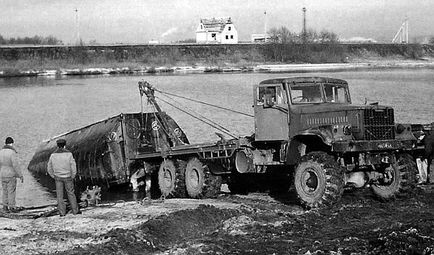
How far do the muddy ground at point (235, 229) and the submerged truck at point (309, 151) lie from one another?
20.1 inches

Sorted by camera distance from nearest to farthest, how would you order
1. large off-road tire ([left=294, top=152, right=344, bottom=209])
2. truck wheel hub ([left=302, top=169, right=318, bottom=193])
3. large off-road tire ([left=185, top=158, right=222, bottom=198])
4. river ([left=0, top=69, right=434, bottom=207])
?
large off-road tire ([left=294, top=152, right=344, bottom=209]) < truck wheel hub ([left=302, top=169, right=318, bottom=193]) < large off-road tire ([left=185, top=158, right=222, bottom=198]) < river ([left=0, top=69, right=434, bottom=207])

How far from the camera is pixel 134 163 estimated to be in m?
20.2

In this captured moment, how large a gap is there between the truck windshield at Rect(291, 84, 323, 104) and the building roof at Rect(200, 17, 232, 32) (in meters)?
150

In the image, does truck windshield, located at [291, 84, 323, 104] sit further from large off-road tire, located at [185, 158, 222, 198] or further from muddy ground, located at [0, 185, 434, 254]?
large off-road tire, located at [185, 158, 222, 198]

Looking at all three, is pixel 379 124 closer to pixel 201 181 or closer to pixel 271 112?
pixel 271 112

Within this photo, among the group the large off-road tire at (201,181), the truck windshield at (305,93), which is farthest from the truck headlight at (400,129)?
the large off-road tire at (201,181)

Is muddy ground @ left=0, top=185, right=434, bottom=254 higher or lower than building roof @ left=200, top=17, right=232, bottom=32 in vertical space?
lower

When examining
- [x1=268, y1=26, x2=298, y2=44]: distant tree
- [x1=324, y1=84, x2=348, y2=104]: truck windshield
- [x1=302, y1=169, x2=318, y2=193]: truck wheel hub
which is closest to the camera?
[x1=302, y1=169, x2=318, y2=193]: truck wheel hub

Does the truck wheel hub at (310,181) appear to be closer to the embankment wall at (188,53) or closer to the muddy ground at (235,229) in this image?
the muddy ground at (235,229)

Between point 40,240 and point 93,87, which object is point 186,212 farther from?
point 93,87

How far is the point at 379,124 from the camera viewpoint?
13.5m

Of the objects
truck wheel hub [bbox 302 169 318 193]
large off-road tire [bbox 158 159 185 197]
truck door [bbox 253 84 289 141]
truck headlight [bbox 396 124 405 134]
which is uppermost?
truck door [bbox 253 84 289 141]

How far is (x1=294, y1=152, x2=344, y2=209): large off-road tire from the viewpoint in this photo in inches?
506

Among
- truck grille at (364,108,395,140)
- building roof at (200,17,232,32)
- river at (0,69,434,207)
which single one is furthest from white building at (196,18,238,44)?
truck grille at (364,108,395,140)
